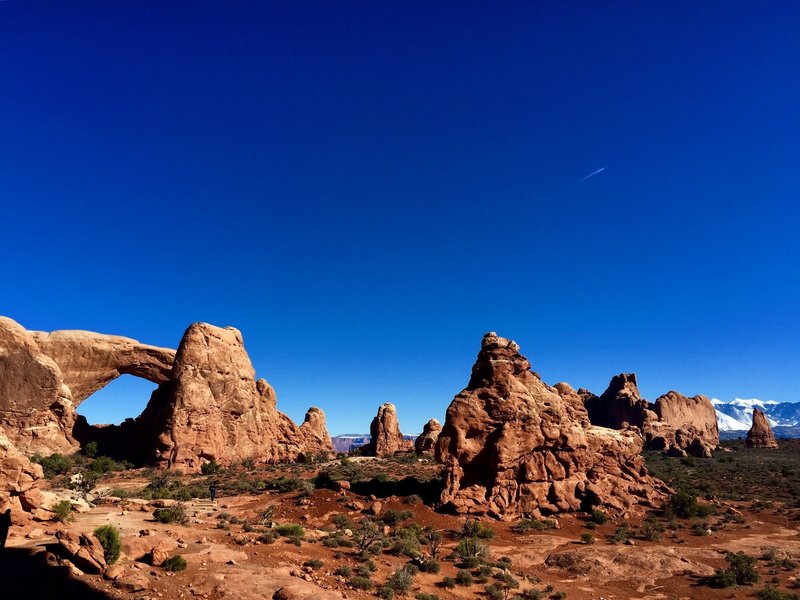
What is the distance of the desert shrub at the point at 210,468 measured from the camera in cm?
3872

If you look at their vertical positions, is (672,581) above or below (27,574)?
below

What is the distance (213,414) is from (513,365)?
29.4 metres

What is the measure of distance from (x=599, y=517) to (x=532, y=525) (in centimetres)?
440

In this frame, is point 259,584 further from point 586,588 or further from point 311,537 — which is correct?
point 586,588

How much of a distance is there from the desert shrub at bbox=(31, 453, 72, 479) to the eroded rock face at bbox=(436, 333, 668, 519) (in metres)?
30.2

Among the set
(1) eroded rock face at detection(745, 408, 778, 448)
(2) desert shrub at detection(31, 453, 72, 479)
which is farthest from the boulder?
(1) eroded rock face at detection(745, 408, 778, 448)

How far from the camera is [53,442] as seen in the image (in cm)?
4106

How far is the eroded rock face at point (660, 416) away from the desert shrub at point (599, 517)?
5102 cm

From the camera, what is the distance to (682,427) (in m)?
79.5

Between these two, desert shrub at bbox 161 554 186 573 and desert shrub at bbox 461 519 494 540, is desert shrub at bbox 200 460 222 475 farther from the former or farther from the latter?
desert shrub at bbox 161 554 186 573

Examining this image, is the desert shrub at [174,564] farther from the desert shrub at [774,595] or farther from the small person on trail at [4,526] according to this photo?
the desert shrub at [774,595]

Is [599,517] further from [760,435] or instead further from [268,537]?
[760,435]

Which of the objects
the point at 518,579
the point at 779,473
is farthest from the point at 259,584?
the point at 779,473

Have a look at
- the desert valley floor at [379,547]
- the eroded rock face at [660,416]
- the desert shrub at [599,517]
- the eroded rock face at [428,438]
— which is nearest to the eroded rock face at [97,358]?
the desert valley floor at [379,547]
